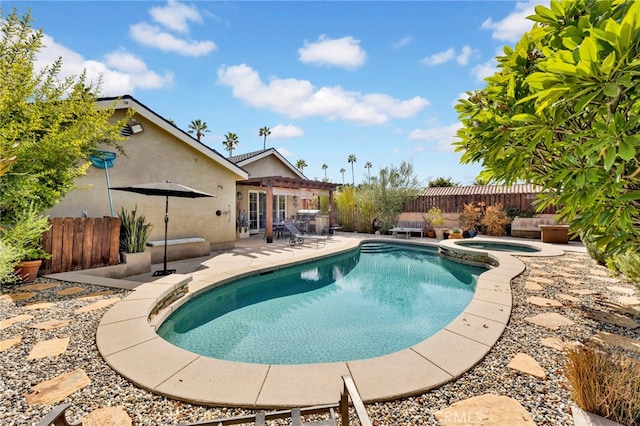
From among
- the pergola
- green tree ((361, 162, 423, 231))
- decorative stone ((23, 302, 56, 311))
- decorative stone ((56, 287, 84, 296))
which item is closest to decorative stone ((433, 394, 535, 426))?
decorative stone ((23, 302, 56, 311))

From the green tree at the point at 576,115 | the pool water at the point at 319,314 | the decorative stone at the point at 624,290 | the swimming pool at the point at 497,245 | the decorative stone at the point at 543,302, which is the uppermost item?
the green tree at the point at 576,115

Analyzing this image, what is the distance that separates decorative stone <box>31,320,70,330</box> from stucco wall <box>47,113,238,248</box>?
14.9 ft

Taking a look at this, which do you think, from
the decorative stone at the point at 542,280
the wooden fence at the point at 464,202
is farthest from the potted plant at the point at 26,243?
the wooden fence at the point at 464,202

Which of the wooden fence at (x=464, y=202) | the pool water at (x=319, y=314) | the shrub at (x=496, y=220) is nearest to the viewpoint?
the pool water at (x=319, y=314)

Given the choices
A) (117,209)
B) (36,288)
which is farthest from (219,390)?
(117,209)

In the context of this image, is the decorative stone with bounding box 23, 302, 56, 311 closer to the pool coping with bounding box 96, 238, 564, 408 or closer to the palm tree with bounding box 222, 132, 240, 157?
the pool coping with bounding box 96, 238, 564, 408

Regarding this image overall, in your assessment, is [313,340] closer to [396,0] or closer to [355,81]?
[396,0]

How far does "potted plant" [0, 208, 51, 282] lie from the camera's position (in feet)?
17.1

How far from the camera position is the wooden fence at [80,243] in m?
6.11

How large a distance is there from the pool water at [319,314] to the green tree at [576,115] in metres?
3.12

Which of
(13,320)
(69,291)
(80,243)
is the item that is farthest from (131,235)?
(13,320)

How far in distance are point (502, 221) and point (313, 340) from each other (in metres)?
14.8

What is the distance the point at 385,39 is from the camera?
8.62 meters

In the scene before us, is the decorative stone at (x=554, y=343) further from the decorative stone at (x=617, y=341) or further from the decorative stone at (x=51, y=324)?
the decorative stone at (x=51, y=324)
